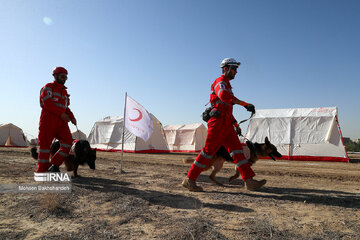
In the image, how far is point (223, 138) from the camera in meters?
3.97

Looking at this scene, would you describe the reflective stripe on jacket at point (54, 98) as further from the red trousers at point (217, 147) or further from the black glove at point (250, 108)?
the black glove at point (250, 108)

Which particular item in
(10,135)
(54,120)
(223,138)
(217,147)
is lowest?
(10,135)

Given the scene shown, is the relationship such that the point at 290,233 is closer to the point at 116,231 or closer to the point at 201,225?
the point at 201,225

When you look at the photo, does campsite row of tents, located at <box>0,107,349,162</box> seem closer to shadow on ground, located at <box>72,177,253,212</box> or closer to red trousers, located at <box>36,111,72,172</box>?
shadow on ground, located at <box>72,177,253,212</box>

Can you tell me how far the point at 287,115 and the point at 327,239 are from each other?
13960 mm

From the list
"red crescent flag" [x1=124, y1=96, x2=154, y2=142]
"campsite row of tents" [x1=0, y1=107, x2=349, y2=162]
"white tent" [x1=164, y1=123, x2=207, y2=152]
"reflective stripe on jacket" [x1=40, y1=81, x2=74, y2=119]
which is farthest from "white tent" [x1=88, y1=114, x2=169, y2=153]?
"reflective stripe on jacket" [x1=40, y1=81, x2=74, y2=119]

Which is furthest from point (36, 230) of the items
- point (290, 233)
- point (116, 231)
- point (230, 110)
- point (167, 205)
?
point (230, 110)

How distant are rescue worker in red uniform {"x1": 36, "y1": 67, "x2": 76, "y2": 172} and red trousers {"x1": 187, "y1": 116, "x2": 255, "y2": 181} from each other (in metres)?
2.66

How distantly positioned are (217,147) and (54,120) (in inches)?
123

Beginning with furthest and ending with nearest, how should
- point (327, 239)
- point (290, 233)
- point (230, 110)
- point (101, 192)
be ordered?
point (230, 110), point (101, 192), point (290, 233), point (327, 239)

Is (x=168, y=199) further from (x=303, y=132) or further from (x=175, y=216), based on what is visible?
(x=303, y=132)

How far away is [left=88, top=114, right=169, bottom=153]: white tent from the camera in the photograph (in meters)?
17.8

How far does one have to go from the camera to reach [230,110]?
4043 mm

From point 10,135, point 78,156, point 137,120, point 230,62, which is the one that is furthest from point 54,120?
point 10,135
